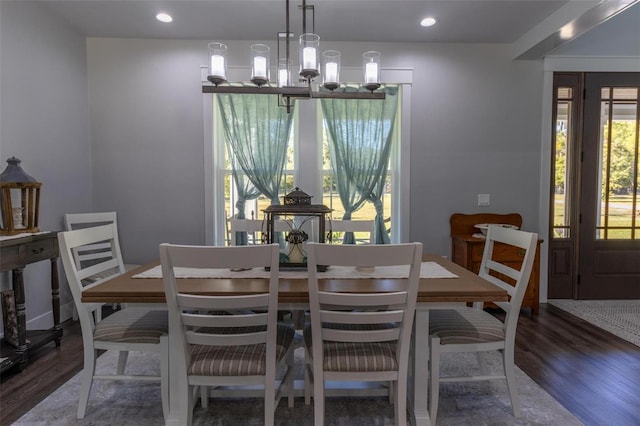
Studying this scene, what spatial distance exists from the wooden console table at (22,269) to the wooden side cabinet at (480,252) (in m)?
3.43

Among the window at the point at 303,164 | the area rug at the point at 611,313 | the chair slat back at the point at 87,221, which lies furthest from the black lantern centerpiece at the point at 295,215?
the area rug at the point at 611,313

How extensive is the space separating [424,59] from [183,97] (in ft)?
8.14

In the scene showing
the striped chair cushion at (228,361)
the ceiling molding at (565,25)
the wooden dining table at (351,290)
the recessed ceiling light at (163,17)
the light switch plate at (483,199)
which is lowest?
the striped chair cushion at (228,361)

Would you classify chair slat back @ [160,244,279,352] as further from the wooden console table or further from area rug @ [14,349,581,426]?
the wooden console table

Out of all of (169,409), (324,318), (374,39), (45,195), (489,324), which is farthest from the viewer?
(374,39)

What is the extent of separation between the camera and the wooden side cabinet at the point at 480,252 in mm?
3426

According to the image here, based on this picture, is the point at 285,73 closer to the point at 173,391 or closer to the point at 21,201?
the point at 173,391

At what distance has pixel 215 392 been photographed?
203 centimetres

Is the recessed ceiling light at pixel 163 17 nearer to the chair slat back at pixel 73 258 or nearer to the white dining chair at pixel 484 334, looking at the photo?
the chair slat back at pixel 73 258

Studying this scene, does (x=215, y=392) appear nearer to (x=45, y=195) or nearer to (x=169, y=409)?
(x=169, y=409)

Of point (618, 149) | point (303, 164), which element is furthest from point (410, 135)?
point (618, 149)

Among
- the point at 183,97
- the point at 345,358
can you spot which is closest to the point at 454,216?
the point at 345,358

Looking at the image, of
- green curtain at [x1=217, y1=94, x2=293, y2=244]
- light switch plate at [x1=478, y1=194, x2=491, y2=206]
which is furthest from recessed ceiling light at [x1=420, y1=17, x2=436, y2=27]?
light switch plate at [x1=478, y1=194, x2=491, y2=206]

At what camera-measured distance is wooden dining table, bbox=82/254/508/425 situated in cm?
158
